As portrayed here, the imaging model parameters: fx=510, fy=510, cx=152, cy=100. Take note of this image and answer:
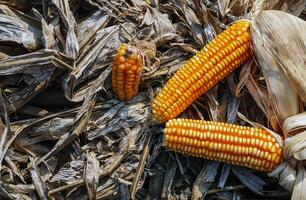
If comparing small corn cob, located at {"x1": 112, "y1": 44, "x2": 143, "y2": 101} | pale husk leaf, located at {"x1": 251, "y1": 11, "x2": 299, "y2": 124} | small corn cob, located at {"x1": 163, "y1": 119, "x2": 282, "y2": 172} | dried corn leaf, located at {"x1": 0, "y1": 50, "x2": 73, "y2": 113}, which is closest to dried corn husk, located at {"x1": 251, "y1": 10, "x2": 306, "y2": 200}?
pale husk leaf, located at {"x1": 251, "y1": 11, "x2": 299, "y2": 124}

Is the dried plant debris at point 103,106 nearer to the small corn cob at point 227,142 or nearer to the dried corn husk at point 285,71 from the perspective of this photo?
the dried corn husk at point 285,71

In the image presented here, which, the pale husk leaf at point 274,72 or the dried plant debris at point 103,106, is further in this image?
the dried plant debris at point 103,106

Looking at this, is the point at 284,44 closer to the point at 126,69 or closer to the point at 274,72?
the point at 274,72

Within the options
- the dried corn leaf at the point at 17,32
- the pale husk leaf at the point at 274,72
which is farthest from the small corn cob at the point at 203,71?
the dried corn leaf at the point at 17,32

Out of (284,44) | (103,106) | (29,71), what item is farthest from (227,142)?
(29,71)

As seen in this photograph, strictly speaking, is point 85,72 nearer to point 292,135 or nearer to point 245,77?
point 245,77

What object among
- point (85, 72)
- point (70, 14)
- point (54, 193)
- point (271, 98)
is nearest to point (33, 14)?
point (70, 14)
